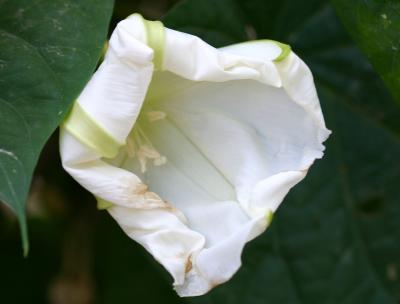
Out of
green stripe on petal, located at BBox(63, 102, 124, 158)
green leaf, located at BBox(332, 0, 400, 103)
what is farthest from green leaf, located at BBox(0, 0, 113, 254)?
green leaf, located at BBox(332, 0, 400, 103)

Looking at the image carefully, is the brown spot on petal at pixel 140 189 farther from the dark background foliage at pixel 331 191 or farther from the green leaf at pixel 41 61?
the dark background foliage at pixel 331 191

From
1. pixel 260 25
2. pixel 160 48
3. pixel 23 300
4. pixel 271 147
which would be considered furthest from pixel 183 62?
pixel 23 300

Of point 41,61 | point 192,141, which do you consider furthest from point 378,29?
point 41,61

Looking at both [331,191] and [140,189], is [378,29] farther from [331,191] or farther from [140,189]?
[331,191]

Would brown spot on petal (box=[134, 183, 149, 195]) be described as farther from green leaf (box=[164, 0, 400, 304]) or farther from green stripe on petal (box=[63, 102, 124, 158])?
green leaf (box=[164, 0, 400, 304])

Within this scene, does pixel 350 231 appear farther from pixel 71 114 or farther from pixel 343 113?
pixel 71 114

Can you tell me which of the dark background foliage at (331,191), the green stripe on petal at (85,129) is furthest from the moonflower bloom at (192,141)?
the dark background foliage at (331,191)
